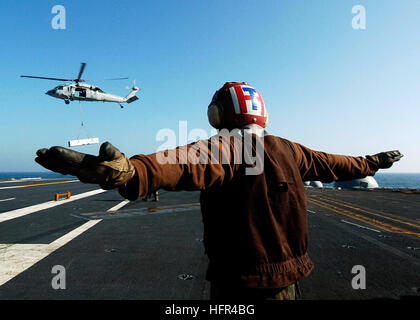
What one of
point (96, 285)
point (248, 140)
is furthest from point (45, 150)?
point (96, 285)

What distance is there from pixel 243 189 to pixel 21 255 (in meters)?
5.85

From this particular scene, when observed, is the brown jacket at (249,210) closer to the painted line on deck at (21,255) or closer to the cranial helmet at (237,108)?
the cranial helmet at (237,108)

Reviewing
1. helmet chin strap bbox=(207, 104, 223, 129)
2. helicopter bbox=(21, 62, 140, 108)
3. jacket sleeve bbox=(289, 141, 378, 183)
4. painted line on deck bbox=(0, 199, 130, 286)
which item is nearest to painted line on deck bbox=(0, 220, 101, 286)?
painted line on deck bbox=(0, 199, 130, 286)

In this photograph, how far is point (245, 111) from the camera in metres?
1.95

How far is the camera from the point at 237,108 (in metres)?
1.95

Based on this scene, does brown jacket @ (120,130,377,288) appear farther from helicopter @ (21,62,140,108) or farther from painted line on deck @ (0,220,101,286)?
helicopter @ (21,62,140,108)

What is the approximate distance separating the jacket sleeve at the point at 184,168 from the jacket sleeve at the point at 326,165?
0.84 meters

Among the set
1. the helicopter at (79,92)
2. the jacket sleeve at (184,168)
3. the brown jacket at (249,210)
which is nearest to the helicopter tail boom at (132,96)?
the helicopter at (79,92)

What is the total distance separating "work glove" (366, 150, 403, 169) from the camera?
2305mm

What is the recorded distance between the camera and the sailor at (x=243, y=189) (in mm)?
1204

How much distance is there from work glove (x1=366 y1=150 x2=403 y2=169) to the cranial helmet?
1.21 m

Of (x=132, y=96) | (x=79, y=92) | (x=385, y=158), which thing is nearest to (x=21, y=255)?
(x=385, y=158)

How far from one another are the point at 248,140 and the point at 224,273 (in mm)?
935
